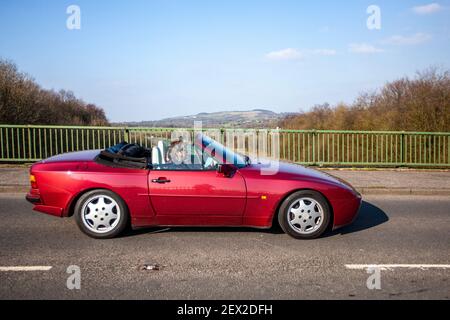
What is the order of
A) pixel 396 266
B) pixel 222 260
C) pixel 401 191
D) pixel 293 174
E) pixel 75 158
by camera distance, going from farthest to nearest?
pixel 401 191, pixel 75 158, pixel 293 174, pixel 222 260, pixel 396 266

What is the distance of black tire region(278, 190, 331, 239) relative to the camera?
16.0 ft

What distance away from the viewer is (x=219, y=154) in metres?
5.07

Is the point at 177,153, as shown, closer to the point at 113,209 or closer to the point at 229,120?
the point at 113,209

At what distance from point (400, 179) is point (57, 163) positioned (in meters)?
8.91

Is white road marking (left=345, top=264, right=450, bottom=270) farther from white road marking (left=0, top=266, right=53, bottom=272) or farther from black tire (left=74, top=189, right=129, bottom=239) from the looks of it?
white road marking (left=0, top=266, right=53, bottom=272)

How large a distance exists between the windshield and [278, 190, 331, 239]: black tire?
788mm

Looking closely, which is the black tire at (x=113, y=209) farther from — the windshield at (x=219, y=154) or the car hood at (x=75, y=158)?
the windshield at (x=219, y=154)

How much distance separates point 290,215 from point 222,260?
1.23 meters

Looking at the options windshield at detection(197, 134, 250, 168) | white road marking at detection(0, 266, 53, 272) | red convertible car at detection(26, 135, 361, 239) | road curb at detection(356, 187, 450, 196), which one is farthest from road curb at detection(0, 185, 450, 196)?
white road marking at detection(0, 266, 53, 272)

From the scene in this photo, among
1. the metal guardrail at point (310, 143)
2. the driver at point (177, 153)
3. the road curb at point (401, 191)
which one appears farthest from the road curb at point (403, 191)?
the driver at point (177, 153)

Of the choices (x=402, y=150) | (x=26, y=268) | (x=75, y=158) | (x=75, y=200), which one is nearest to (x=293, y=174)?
(x=75, y=200)

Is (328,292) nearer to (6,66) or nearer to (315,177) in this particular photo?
(315,177)

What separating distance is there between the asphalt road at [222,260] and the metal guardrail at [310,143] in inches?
241
